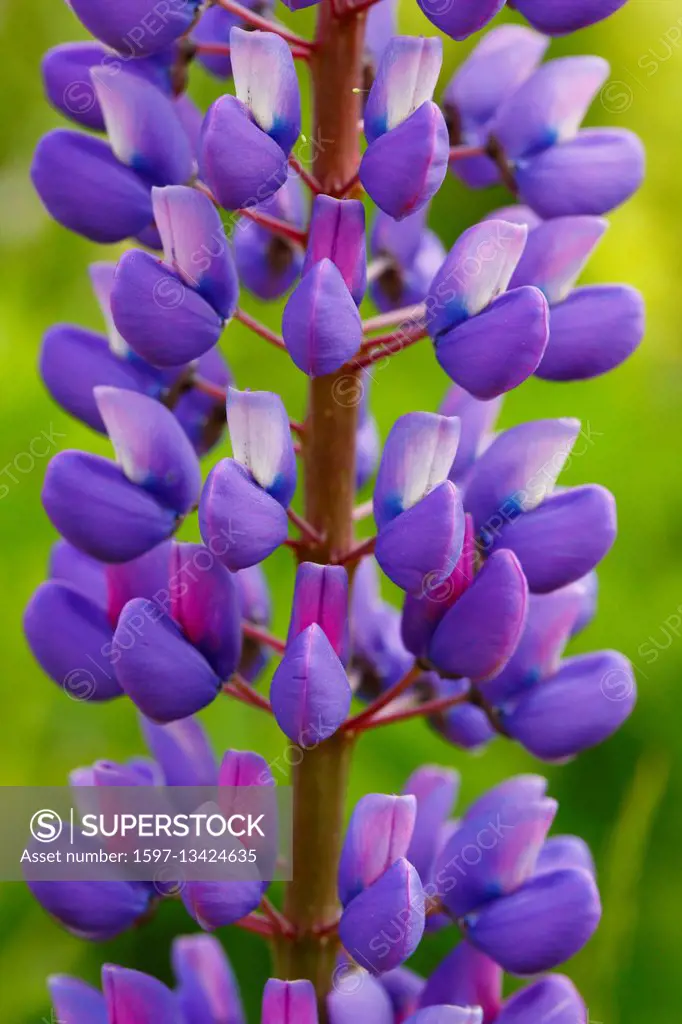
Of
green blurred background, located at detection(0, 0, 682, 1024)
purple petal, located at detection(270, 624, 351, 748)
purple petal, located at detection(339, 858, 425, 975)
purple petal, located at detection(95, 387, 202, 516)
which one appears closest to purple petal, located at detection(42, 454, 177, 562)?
purple petal, located at detection(95, 387, 202, 516)

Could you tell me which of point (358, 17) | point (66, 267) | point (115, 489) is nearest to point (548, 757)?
point (115, 489)

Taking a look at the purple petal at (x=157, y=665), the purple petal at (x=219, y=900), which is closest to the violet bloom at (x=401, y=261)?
the purple petal at (x=157, y=665)

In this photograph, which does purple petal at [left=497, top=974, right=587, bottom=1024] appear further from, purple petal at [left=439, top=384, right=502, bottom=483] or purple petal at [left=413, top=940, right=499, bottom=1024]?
purple petal at [left=439, top=384, right=502, bottom=483]

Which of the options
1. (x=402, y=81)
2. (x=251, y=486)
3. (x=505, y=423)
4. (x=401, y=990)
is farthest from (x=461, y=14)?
(x=505, y=423)

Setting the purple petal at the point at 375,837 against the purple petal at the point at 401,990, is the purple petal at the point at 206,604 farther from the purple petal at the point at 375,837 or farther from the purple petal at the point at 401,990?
the purple petal at the point at 401,990

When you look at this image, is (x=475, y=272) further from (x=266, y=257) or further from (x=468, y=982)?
(x=468, y=982)

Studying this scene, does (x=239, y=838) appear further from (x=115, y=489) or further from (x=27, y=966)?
(x=27, y=966)

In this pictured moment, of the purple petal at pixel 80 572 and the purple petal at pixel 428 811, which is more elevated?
the purple petal at pixel 80 572
